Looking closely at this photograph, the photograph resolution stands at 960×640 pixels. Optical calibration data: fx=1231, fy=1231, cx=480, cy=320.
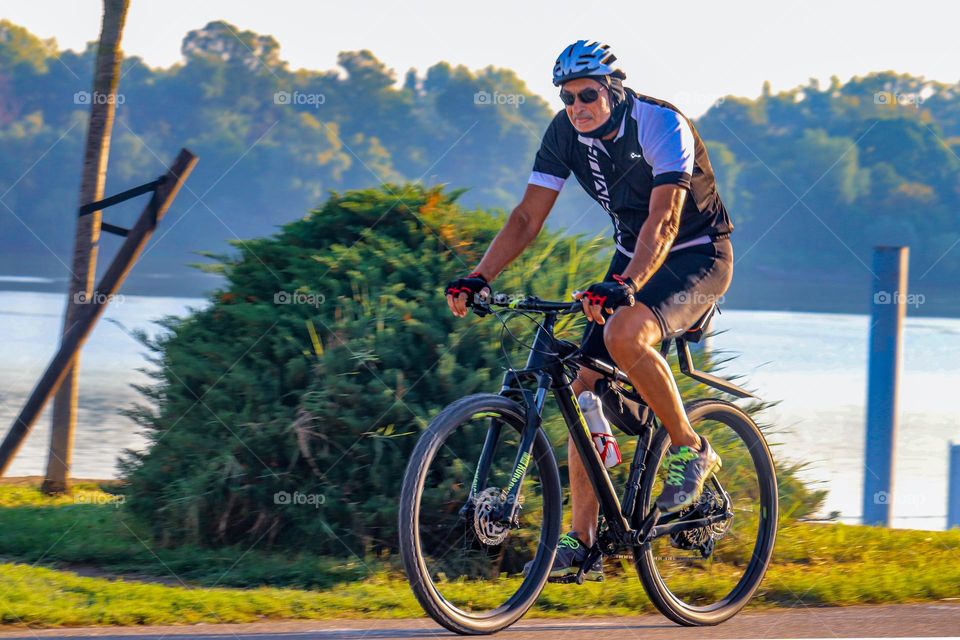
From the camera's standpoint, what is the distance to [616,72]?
429cm

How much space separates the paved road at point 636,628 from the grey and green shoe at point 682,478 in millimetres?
468

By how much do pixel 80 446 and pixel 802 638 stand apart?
708cm

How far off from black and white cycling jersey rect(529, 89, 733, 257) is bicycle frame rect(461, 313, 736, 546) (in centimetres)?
48

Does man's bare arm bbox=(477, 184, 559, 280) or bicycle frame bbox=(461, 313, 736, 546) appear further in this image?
man's bare arm bbox=(477, 184, 559, 280)

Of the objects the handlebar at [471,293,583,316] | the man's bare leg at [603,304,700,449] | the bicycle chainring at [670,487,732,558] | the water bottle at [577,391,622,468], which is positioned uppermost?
the handlebar at [471,293,583,316]

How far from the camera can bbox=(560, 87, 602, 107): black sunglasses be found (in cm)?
424

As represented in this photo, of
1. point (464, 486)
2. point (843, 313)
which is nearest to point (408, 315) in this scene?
point (464, 486)

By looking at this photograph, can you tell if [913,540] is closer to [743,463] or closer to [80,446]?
[743,463]

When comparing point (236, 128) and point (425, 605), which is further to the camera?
point (236, 128)

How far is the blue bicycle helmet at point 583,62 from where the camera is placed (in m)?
4.19

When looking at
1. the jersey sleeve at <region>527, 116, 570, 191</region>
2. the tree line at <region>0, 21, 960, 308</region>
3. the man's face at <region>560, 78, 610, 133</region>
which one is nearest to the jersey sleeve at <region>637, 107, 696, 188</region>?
the man's face at <region>560, 78, 610, 133</region>

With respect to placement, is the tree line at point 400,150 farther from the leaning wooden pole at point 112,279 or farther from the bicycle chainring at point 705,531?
the bicycle chainring at point 705,531

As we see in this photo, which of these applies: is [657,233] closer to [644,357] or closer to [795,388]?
[644,357]

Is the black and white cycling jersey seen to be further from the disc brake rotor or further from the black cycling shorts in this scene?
the disc brake rotor
